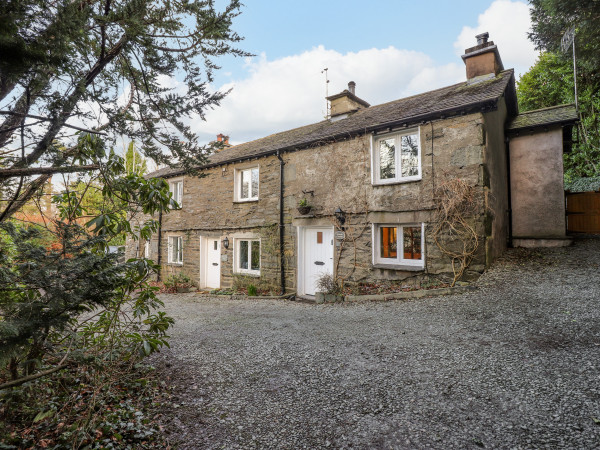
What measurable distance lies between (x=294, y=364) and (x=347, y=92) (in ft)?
33.7

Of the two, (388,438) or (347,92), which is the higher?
(347,92)

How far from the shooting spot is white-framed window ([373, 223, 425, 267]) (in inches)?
321

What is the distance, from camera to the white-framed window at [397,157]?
829cm

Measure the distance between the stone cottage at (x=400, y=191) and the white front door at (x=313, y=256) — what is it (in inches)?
1.3

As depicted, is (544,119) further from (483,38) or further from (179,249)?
(179,249)

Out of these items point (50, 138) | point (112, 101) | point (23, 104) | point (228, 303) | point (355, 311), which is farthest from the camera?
point (228, 303)

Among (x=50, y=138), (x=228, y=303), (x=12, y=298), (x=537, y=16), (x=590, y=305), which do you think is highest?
(x=537, y=16)

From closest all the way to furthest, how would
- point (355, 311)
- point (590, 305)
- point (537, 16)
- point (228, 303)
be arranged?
point (590, 305) < point (355, 311) < point (228, 303) < point (537, 16)

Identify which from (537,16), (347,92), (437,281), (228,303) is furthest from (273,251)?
(537,16)

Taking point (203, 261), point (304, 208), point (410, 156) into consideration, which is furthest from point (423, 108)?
point (203, 261)

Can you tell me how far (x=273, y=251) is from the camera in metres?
10.5

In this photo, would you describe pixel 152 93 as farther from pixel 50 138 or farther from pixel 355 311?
pixel 355 311

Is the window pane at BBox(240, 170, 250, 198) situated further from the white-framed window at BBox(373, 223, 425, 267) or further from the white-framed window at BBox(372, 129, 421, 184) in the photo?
the white-framed window at BBox(373, 223, 425, 267)

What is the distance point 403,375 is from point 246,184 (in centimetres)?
959
